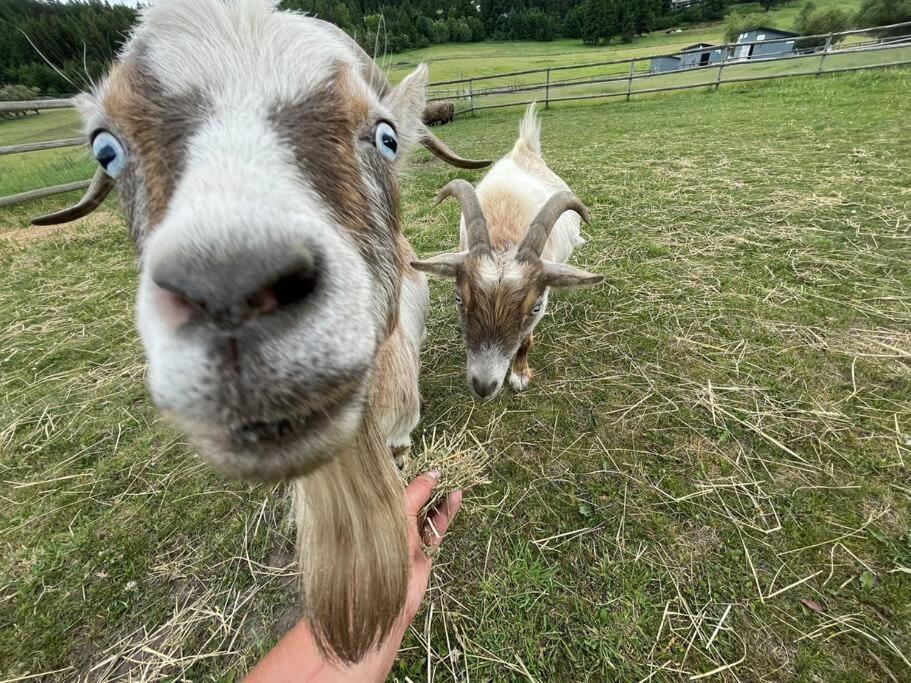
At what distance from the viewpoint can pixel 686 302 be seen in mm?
4027

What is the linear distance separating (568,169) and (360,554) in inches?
346

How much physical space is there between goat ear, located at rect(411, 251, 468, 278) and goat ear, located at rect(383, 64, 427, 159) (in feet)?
3.52

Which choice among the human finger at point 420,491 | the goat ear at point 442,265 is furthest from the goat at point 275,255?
the goat ear at point 442,265

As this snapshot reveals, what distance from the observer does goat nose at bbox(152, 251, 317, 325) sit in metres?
0.68

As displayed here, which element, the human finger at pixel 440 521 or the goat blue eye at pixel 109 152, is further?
the human finger at pixel 440 521

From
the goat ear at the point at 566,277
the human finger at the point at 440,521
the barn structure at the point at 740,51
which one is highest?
the barn structure at the point at 740,51

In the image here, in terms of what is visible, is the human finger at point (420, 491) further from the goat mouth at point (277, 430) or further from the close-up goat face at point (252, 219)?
the goat mouth at point (277, 430)

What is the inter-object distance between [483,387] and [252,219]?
7.34ft

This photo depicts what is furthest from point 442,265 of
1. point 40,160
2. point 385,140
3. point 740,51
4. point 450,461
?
point 740,51

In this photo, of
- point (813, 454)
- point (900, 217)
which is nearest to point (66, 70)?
point (813, 454)

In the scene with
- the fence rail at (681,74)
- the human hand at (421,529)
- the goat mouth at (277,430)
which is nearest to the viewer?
the goat mouth at (277,430)

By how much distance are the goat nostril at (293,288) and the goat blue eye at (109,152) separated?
38.1 inches

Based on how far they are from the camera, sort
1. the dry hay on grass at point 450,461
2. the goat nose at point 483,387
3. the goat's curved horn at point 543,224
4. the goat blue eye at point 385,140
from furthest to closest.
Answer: the goat's curved horn at point 543,224 < the goat nose at point 483,387 < the dry hay on grass at point 450,461 < the goat blue eye at point 385,140

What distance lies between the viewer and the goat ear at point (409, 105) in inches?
70.8
